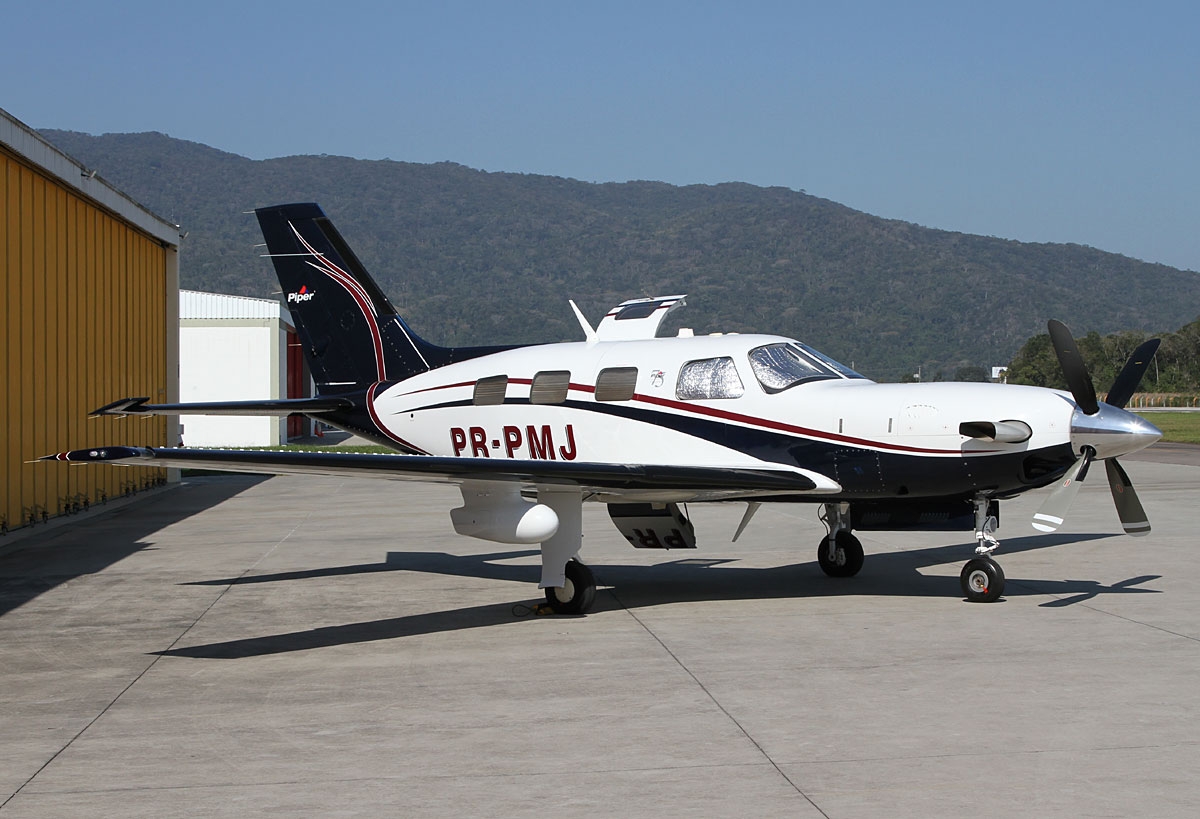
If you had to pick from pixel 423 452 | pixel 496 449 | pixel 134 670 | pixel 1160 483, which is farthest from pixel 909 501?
pixel 1160 483

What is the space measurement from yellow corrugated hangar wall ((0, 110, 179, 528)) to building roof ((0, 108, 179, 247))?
3cm

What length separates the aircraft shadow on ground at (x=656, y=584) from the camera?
32.2 ft

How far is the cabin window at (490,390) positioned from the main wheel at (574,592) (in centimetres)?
270

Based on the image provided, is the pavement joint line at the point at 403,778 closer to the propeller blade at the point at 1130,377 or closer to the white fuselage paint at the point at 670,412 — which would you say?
the white fuselage paint at the point at 670,412

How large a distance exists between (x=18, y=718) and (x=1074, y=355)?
8655 mm

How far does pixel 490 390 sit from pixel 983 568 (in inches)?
212

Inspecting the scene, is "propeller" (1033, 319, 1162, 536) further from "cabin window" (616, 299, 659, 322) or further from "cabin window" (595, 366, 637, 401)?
"cabin window" (616, 299, 659, 322)

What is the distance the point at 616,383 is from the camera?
39.3ft

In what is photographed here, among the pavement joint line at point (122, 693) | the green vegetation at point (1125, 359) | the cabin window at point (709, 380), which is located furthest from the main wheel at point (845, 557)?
the green vegetation at point (1125, 359)

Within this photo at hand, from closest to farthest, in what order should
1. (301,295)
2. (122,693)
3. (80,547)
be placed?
(122,693), (301,295), (80,547)

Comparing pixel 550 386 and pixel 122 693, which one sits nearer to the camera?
pixel 122 693

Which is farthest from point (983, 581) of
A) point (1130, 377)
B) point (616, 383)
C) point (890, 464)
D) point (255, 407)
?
point (255, 407)

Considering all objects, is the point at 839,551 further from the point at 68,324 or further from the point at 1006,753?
the point at 68,324

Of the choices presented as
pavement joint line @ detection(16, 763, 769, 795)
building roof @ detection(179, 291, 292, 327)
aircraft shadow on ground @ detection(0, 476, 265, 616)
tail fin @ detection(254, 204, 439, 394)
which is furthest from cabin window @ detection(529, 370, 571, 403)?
building roof @ detection(179, 291, 292, 327)
